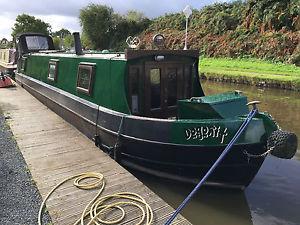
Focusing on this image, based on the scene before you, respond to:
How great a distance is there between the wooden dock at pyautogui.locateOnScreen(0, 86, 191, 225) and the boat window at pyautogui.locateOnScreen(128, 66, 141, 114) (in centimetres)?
121

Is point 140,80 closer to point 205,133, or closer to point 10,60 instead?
point 205,133

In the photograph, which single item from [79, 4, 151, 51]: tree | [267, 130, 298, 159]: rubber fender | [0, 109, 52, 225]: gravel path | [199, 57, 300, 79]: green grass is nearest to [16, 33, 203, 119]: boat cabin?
[0, 109, 52, 225]: gravel path

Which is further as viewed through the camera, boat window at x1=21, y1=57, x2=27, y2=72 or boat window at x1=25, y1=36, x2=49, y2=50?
boat window at x1=25, y1=36, x2=49, y2=50

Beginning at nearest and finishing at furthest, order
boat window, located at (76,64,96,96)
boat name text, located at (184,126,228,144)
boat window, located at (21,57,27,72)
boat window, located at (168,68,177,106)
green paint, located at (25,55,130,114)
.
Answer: boat name text, located at (184,126,228,144) → green paint, located at (25,55,130,114) → boat window, located at (168,68,177,106) → boat window, located at (76,64,96,96) → boat window, located at (21,57,27,72)

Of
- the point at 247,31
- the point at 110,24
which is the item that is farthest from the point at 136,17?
the point at 247,31

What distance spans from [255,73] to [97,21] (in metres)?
32.4

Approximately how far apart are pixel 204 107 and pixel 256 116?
2.87 ft

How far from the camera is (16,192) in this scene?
387 centimetres

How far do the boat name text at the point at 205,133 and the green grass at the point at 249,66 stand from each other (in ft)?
47.1

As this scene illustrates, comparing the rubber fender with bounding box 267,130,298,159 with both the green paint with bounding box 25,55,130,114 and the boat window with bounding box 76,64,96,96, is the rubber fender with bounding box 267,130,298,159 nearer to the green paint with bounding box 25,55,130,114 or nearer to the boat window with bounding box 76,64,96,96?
the green paint with bounding box 25,55,130,114

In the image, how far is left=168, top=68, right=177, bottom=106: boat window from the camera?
574cm

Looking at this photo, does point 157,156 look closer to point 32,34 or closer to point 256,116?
point 256,116

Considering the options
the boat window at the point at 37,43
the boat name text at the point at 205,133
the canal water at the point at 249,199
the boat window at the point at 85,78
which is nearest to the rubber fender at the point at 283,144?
the boat name text at the point at 205,133

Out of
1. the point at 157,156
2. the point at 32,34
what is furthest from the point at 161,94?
the point at 32,34
